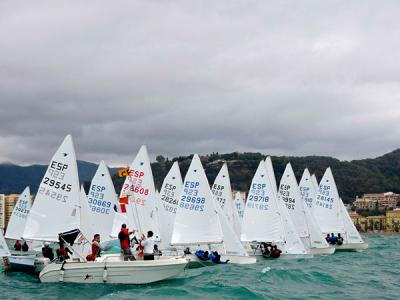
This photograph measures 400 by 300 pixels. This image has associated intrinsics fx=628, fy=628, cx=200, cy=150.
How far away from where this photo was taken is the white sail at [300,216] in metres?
40.5

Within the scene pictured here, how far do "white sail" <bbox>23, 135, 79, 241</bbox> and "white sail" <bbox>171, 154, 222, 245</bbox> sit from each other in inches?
241

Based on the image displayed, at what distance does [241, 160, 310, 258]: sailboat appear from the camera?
117 ft

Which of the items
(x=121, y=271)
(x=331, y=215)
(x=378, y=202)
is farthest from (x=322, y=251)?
(x=378, y=202)

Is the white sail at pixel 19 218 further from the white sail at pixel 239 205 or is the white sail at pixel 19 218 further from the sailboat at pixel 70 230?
the white sail at pixel 239 205

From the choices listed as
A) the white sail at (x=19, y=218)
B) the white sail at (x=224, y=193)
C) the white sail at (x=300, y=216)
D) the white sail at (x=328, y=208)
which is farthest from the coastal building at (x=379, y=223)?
the white sail at (x=19, y=218)

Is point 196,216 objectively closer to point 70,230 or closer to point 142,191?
point 142,191

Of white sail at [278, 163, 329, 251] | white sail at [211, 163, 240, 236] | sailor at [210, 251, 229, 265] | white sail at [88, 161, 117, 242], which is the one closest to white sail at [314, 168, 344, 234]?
white sail at [278, 163, 329, 251]

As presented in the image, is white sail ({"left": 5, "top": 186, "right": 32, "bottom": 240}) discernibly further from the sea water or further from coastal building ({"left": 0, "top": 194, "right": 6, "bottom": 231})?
coastal building ({"left": 0, "top": 194, "right": 6, "bottom": 231})

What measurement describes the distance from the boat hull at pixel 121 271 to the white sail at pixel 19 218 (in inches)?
850

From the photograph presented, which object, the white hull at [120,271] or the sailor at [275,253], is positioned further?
the sailor at [275,253]

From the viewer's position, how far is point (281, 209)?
38.0 meters

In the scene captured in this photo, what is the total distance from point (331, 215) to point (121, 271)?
91.1ft

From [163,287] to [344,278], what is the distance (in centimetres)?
845

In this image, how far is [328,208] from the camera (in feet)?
156
